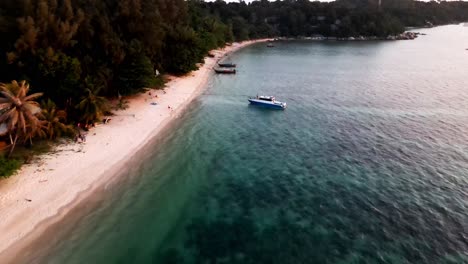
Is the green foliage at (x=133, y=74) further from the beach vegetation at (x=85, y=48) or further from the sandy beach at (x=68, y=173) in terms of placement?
the sandy beach at (x=68, y=173)

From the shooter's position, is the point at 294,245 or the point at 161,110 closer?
the point at 294,245

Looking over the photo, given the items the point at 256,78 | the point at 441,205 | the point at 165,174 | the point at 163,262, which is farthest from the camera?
the point at 256,78

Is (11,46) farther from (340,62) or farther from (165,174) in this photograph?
(340,62)

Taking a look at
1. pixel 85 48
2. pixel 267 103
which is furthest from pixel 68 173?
pixel 267 103

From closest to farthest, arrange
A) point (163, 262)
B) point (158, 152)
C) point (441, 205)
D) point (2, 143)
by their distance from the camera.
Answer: point (163, 262) < point (441, 205) < point (2, 143) < point (158, 152)

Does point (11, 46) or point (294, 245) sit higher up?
point (11, 46)

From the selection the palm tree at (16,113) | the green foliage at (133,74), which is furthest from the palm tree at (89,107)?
the green foliage at (133,74)

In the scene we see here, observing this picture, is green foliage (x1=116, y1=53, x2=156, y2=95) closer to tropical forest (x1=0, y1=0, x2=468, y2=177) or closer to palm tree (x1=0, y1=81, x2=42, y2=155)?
tropical forest (x1=0, y1=0, x2=468, y2=177)

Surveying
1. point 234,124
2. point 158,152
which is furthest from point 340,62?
point 158,152

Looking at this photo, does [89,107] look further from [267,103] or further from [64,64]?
[267,103]
